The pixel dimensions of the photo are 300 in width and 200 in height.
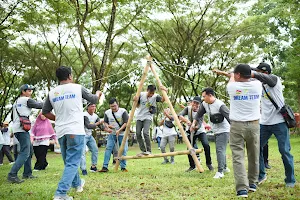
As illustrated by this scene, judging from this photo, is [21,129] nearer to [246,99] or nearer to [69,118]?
[69,118]

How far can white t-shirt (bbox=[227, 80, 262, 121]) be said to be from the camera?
5.18 meters

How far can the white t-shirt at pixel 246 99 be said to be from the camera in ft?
17.0

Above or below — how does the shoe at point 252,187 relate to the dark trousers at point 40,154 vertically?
above

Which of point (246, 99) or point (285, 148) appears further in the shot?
point (285, 148)

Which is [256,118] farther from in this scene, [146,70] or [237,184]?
[146,70]

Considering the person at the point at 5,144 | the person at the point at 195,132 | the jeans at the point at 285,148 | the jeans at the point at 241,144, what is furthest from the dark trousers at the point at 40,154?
the jeans at the point at 285,148

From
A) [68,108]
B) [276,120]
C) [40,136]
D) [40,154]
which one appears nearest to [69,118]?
[68,108]

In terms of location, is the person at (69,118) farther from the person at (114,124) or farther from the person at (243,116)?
the person at (114,124)

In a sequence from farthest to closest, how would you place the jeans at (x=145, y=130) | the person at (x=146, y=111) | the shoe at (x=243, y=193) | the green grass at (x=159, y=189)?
the jeans at (x=145, y=130)
the person at (x=146, y=111)
the green grass at (x=159, y=189)
the shoe at (x=243, y=193)

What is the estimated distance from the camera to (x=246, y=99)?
5188mm

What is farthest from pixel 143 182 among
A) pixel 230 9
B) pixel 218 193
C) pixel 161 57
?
pixel 161 57

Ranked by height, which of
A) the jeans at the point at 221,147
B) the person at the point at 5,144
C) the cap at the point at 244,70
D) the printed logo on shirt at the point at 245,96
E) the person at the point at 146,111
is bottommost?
the person at the point at 5,144

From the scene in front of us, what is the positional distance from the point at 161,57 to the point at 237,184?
22.2m

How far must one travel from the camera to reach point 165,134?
38.1 feet
